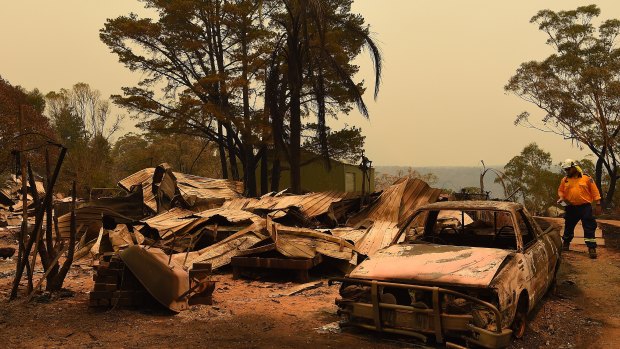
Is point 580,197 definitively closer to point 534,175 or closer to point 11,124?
point 11,124

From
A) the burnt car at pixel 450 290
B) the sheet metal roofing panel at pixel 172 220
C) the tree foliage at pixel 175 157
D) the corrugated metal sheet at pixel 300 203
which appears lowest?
the burnt car at pixel 450 290

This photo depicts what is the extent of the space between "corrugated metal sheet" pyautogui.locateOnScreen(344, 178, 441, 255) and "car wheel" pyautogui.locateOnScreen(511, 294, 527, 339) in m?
5.12

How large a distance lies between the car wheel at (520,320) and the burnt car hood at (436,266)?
1.80ft

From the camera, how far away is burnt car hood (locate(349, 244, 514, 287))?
4.88m

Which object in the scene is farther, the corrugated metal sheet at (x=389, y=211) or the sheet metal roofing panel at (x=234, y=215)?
the sheet metal roofing panel at (x=234, y=215)

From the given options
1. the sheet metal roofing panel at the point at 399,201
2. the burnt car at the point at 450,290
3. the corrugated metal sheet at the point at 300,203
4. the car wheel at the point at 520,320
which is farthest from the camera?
the sheet metal roofing panel at the point at 399,201

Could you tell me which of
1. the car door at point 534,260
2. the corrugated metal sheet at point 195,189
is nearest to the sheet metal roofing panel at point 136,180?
the corrugated metal sheet at point 195,189

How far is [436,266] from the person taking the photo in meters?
5.20

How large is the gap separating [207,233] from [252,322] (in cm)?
497

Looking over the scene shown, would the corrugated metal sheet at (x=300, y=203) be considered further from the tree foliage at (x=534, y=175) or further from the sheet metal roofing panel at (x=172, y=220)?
the tree foliage at (x=534, y=175)

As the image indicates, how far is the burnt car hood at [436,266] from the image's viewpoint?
4.88m

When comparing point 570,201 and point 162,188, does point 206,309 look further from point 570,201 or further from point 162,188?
point 162,188

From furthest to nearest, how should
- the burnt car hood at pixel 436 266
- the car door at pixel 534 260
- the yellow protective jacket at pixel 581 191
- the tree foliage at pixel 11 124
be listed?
the tree foliage at pixel 11 124, the yellow protective jacket at pixel 581 191, the car door at pixel 534 260, the burnt car hood at pixel 436 266

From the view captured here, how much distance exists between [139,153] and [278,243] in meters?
47.8
